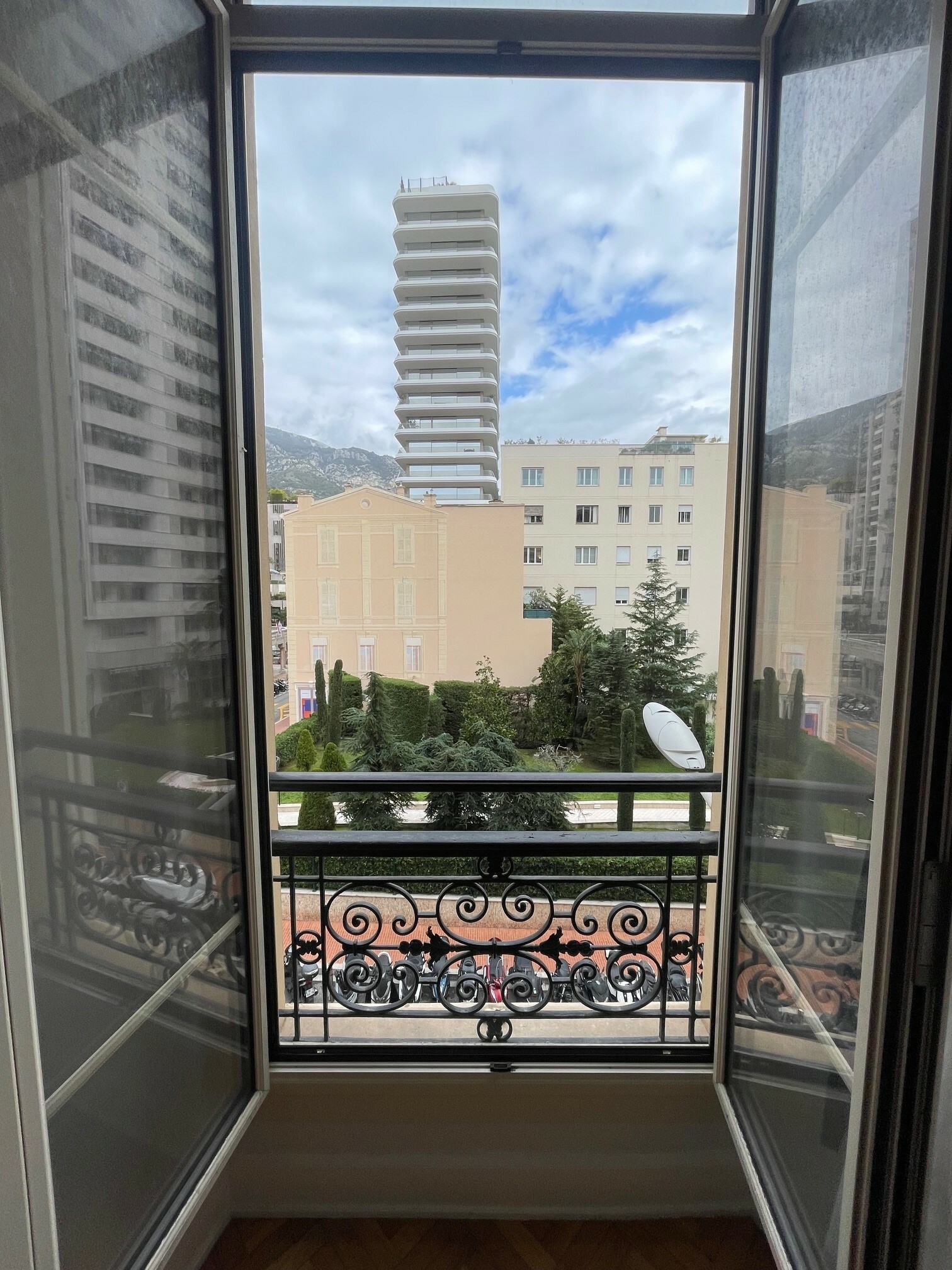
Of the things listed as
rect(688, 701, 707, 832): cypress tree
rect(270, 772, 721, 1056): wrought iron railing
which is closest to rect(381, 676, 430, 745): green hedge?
rect(270, 772, 721, 1056): wrought iron railing

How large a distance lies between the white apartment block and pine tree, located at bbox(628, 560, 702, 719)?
0.02 m

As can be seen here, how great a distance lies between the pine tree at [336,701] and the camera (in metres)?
1.56

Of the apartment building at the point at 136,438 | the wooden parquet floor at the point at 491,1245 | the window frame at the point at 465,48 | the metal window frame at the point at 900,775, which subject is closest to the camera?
the metal window frame at the point at 900,775

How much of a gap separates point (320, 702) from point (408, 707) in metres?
0.21

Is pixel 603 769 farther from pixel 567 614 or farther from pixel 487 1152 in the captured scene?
pixel 487 1152

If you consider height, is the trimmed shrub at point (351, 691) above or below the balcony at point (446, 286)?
below

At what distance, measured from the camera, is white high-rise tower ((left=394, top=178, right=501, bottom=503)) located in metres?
1.47

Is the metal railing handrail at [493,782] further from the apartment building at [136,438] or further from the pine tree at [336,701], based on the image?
the apartment building at [136,438]

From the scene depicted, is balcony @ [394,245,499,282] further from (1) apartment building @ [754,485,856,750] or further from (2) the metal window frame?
(2) the metal window frame

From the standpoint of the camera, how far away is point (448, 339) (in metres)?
1.51

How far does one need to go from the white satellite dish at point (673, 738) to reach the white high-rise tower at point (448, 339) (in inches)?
26.1

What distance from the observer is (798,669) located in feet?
3.44

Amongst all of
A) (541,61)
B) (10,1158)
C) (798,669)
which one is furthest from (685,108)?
(10,1158)

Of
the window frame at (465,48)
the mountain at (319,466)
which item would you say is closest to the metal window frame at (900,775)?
the window frame at (465,48)
